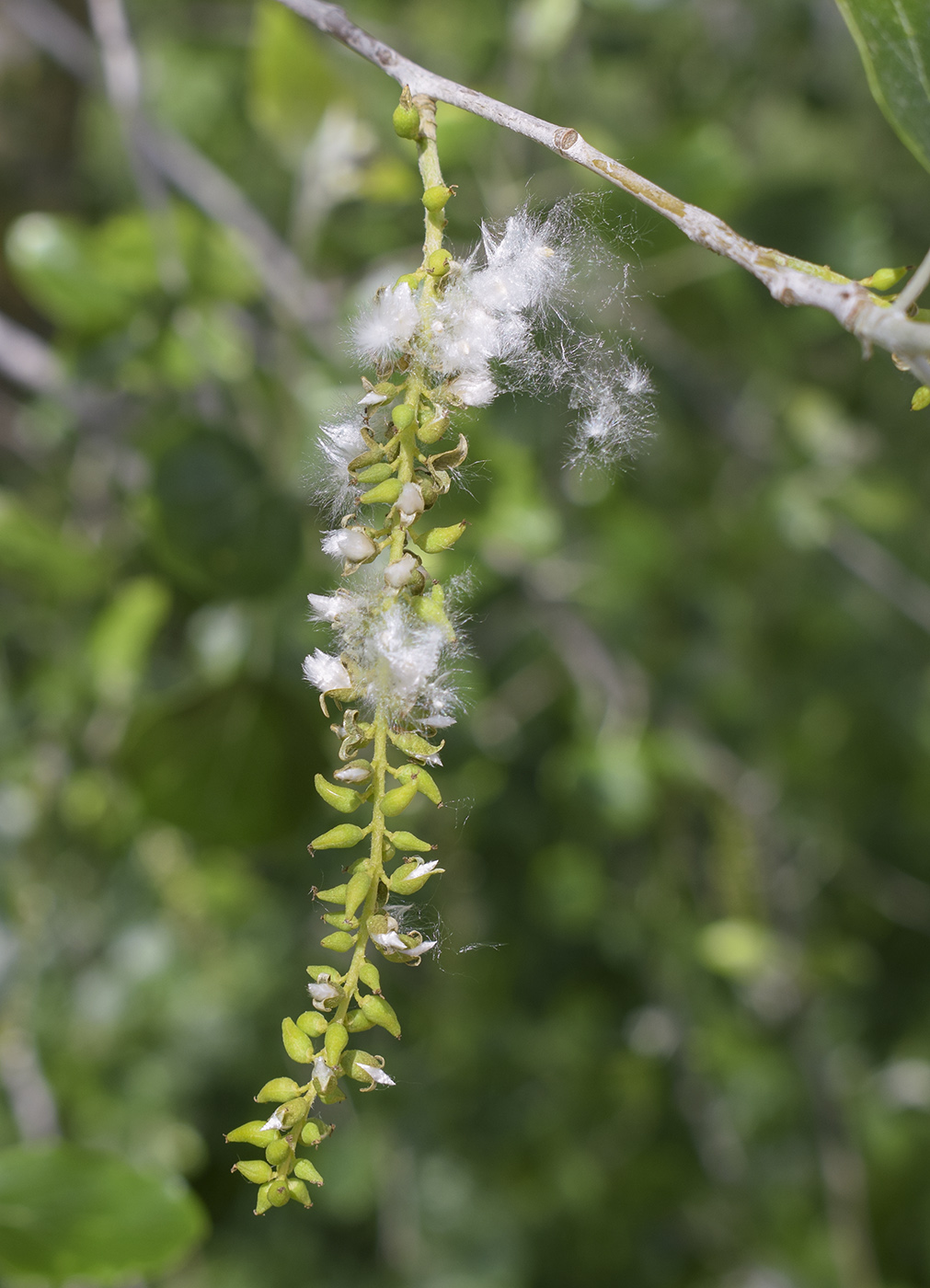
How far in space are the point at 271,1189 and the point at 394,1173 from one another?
1668 millimetres

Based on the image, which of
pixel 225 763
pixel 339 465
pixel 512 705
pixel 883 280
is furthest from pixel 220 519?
pixel 512 705

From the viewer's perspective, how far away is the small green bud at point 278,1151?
0.39 m

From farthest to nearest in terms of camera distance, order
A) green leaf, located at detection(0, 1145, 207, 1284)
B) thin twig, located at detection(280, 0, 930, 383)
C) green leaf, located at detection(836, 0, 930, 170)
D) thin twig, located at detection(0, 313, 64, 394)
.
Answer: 1. thin twig, located at detection(0, 313, 64, 394)
2. green leaf, located at detection(0, 1145, 207, 1284)
3. green leaf, located at detection(836, 0, 930, 170)
4. thin twig, located at detection(280, 0, 930, 383)

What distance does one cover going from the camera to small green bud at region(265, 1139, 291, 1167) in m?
0.39

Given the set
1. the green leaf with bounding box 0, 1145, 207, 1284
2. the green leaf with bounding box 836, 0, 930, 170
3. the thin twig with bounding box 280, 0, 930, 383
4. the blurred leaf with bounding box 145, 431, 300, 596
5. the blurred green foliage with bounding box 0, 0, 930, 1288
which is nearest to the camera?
the thin twig with bounding box 280, 0, 930, 383

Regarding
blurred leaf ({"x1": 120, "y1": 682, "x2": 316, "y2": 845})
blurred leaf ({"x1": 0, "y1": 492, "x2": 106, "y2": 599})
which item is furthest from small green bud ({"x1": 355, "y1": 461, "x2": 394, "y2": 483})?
blurred leaf ({"x1": 0, "y1": 492, "x2": 106, "y2": 599})

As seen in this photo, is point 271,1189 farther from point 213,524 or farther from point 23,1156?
point 213,524

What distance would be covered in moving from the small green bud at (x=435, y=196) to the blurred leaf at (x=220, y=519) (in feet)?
1.90

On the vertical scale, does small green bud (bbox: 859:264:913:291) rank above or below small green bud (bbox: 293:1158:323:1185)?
above

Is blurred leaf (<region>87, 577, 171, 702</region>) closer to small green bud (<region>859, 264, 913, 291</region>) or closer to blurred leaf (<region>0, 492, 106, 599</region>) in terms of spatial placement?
blurred leaf (<region>0, 492, 106, 599</region>)

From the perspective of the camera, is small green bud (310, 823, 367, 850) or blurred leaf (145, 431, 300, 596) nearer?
small green bud (310, 823, 367, 850)

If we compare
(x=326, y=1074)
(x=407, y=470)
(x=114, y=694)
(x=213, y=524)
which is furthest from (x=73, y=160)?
(x=326, y=1074)

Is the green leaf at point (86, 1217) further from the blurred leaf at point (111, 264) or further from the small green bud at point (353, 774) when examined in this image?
the blurred leaf at point (111, 264)

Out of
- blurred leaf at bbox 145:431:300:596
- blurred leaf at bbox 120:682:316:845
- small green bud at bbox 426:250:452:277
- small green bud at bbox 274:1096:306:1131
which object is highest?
blurred leaf at bbox 145:431:300:596
